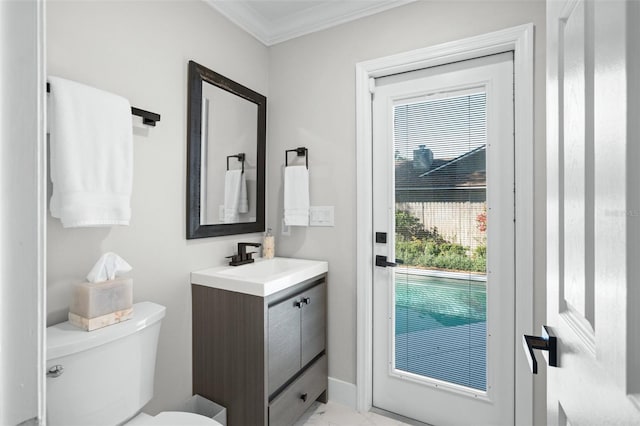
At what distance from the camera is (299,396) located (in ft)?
5.81

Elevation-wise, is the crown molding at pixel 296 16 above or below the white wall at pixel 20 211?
above

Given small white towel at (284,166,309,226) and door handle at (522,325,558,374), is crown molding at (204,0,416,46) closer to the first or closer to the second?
small white towel at (284,166,309,226)

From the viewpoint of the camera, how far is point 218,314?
164 cm

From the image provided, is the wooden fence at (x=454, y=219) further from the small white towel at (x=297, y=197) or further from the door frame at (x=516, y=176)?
the small white towel at (x=297, y=197)

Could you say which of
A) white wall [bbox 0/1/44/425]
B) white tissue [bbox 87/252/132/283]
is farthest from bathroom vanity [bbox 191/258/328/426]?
white wall [bbox 0/1/44/425]

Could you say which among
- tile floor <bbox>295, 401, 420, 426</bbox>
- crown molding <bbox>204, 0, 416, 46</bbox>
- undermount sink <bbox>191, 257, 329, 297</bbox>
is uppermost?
crown molding <bbox>204, 0, 416, 46</bbox>

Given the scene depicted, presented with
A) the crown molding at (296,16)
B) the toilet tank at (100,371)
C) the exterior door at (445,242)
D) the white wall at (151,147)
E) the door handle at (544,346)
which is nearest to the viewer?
the door handle at (544,346)

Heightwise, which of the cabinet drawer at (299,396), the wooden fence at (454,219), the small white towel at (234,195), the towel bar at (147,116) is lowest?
the cabinet drawer at (299,396)

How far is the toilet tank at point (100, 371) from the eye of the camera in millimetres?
1029

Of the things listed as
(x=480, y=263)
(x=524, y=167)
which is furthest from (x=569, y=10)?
(x=480, y=263)

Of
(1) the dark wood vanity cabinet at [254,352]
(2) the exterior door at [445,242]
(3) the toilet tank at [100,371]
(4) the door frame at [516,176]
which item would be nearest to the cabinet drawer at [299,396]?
(1) the dark wood vanity cabinet at [254,352]

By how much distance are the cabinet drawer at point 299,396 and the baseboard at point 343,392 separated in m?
0.06

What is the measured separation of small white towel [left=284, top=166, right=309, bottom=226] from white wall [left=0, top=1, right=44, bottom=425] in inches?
70.1

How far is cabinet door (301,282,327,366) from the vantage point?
6.02 ft
